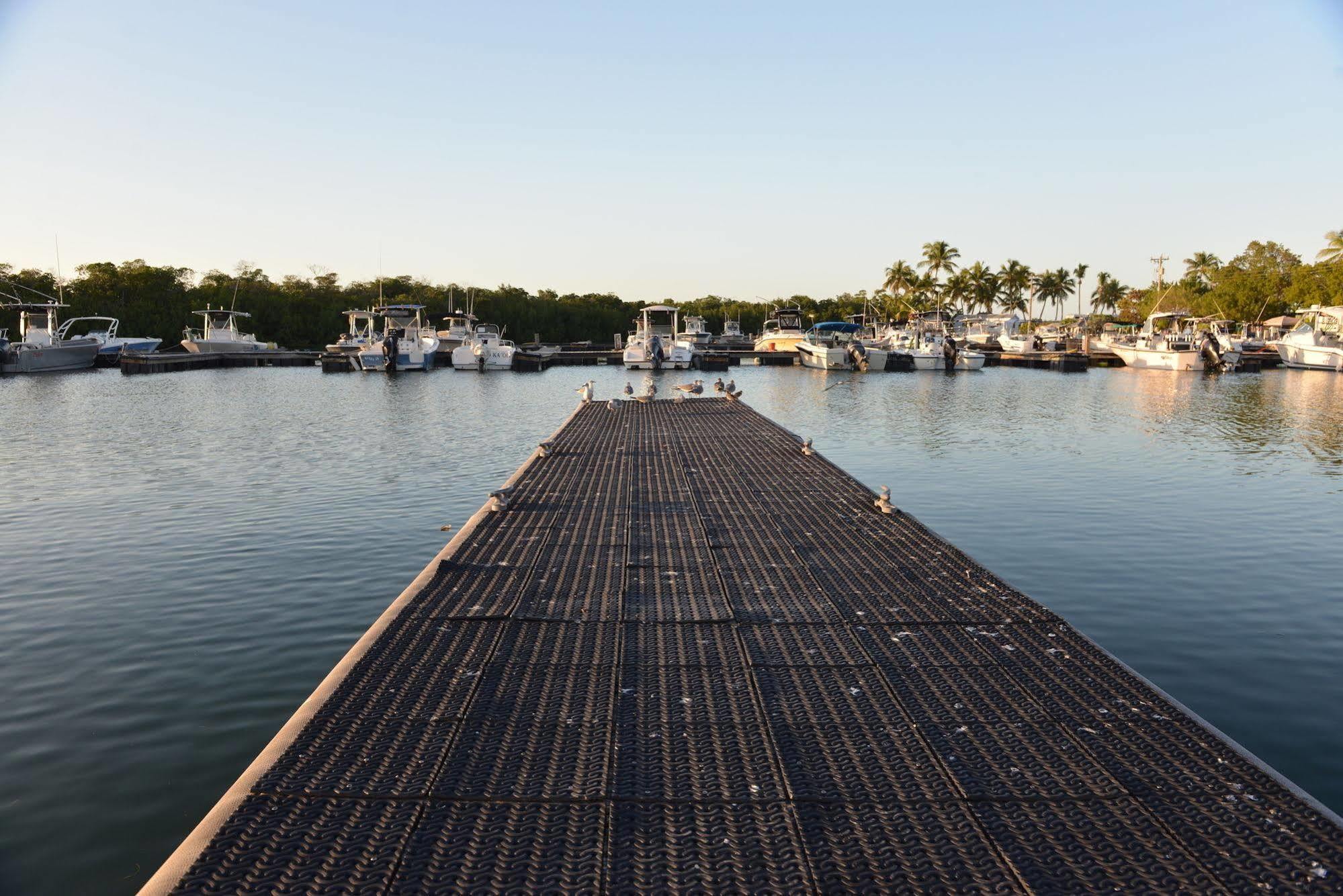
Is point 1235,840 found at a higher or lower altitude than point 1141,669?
higher

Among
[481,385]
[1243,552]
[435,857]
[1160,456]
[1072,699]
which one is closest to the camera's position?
[435,857]

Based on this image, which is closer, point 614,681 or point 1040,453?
point 614,681

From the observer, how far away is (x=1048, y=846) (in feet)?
12.4

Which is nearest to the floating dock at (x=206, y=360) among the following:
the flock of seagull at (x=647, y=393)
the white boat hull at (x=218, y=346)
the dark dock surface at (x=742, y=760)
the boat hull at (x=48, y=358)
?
the white boat hull at (x=218, y=346)

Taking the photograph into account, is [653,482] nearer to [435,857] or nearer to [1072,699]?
[1072,699]

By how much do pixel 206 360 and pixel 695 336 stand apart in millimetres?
39878

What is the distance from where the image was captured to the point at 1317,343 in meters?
59.4

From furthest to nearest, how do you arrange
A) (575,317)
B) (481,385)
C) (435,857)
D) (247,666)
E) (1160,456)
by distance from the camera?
(575,317) → (481,385) → (1160,456) → (247,666) → (435,857)

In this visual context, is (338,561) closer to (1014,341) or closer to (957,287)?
(1014,341)

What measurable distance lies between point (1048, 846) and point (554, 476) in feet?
35.1

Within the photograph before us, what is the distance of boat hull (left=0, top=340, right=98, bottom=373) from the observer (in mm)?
54781

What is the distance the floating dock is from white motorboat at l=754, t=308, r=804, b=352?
38.3 metres

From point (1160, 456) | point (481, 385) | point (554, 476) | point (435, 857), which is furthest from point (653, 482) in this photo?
point (481, 385)

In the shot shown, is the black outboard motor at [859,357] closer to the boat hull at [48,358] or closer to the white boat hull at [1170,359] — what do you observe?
the white boat hull at [1170,359]
